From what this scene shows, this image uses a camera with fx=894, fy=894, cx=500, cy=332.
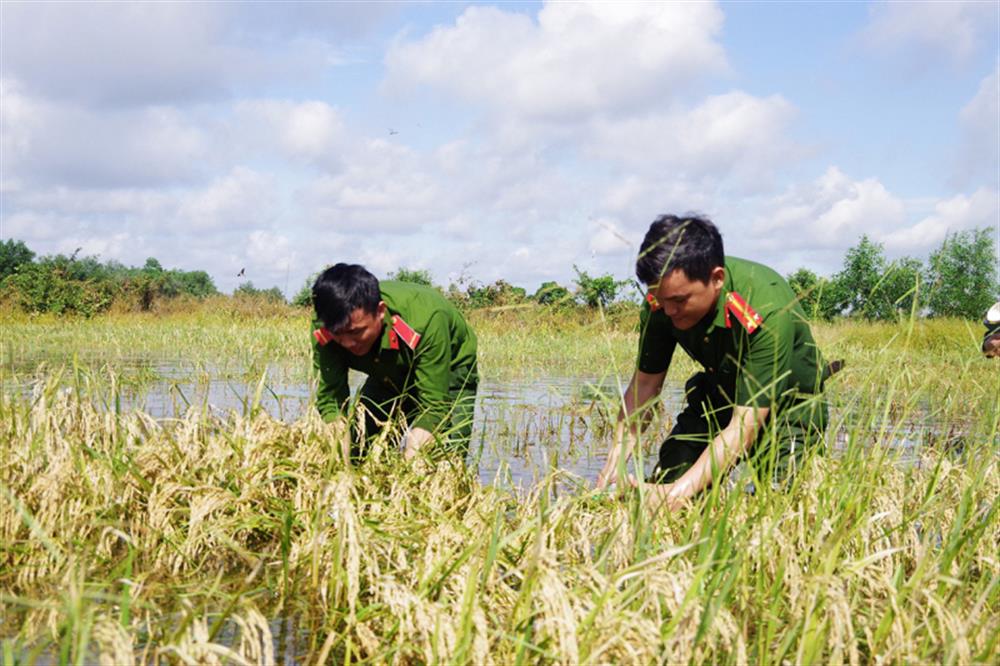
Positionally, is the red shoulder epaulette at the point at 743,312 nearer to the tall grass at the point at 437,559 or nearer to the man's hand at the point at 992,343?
the tall grass at the point at 437,559

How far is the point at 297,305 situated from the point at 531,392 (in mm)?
14651

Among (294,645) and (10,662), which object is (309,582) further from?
(10,662)

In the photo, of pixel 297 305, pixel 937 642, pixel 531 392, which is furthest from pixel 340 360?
pixel 297 305

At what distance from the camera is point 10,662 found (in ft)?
5.98

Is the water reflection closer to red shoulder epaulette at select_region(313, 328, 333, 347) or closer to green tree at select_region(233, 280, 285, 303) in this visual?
red shoulder epaulette at select_region(313, 328, 333, 347)

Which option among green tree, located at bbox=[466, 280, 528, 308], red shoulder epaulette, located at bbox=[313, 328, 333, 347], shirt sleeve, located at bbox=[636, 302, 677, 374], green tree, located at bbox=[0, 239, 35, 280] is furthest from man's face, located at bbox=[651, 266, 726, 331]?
green tree, located at bbox=[0, 239, 35, 280]

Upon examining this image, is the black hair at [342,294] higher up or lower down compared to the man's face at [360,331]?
higher up

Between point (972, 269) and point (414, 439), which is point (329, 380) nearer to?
point (414, 439)

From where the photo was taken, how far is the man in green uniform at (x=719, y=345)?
11.0 ft

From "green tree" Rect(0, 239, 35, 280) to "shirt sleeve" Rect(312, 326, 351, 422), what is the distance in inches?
2445

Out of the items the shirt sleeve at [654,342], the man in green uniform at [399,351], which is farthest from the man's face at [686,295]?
the man in green uniform at [399,351]

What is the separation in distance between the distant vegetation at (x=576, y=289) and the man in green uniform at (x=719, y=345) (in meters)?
0.19

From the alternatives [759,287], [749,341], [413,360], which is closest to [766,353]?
[749,341]

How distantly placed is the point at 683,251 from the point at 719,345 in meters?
0.67
